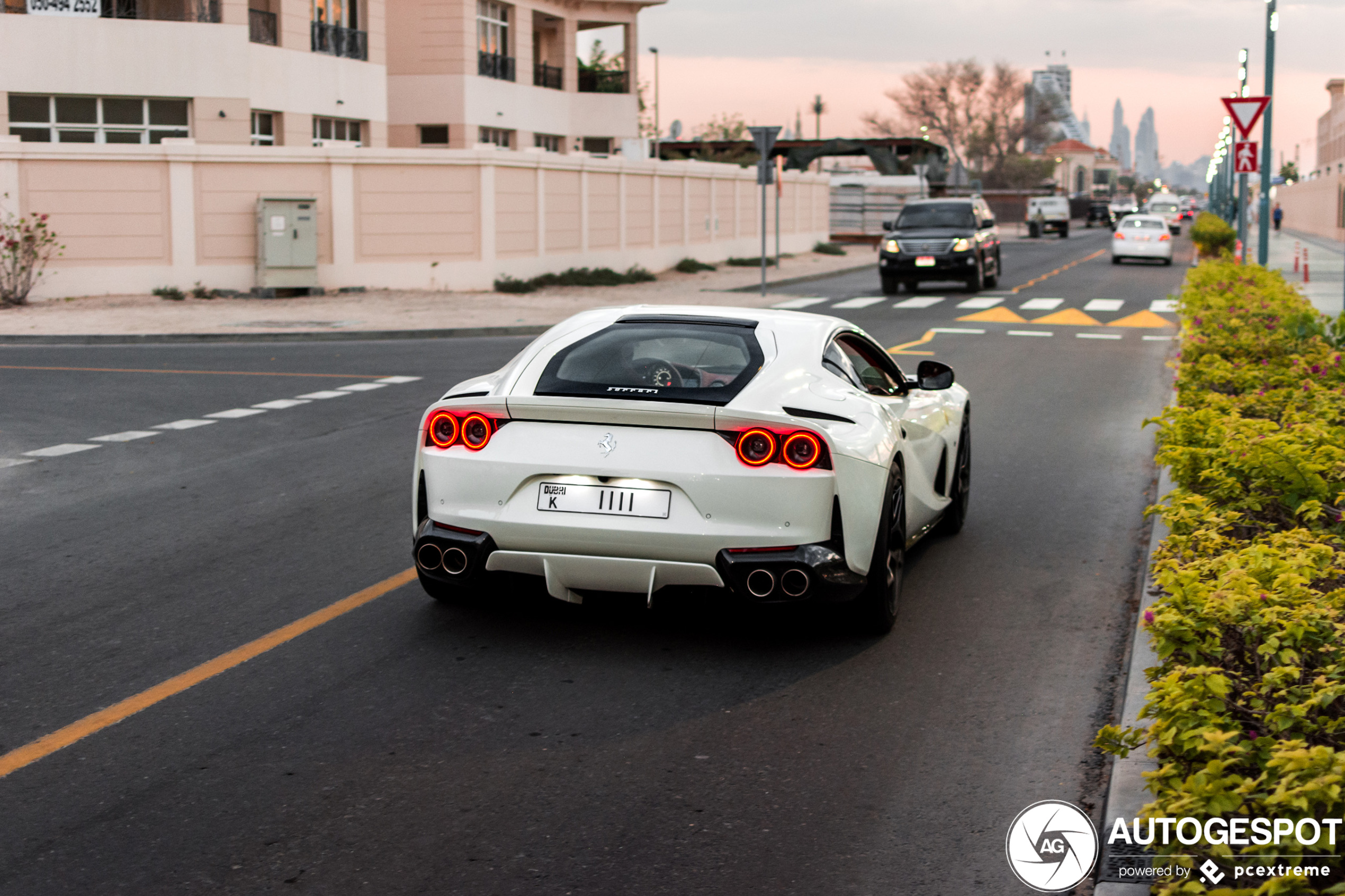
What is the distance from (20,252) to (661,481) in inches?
877

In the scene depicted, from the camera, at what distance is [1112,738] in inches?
156

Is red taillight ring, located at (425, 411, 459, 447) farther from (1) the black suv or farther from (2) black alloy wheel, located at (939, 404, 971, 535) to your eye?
(1) the black suv

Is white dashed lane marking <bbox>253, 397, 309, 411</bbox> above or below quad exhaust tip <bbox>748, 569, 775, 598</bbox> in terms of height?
below

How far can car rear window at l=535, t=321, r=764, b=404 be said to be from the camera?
605cm

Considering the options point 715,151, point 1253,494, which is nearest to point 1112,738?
point 1253,494

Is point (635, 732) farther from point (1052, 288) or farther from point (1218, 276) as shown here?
point (1052, 288)

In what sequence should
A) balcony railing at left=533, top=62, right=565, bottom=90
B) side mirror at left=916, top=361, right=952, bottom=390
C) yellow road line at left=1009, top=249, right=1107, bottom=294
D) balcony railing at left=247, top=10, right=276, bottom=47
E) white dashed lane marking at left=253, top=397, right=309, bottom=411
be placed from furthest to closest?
balcony railing at left=533, top=62, right=565, bottom=90 < balcony railing at left=247, top=10, right=276, bottom=47 < yellow road line at left=1009, top=249, right=1107, bottom=294 < white dashed lane marking at left=253, top=397, right=309, bottom=411 < side mirror at left=916, top=361, right=952, bottom=390

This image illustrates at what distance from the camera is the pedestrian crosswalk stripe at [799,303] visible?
2827 cm

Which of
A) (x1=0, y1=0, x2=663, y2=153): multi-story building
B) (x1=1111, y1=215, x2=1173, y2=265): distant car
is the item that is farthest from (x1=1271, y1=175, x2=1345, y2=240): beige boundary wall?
(x1=0, y1=0, x2=663, y2=153): multi-story building

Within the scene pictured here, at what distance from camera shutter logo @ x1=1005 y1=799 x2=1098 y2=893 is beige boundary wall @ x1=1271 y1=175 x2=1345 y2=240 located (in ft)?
241

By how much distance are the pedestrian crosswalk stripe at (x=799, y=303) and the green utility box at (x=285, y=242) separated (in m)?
8.46

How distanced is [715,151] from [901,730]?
66.1m

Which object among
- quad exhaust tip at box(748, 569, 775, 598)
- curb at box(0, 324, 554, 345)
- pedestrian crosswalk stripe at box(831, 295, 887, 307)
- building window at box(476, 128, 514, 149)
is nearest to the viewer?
quad exhaust tip at box(748, 569, 775, 598)

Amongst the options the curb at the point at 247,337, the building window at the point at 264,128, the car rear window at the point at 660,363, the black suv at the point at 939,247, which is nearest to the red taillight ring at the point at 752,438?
the car rear window at the point at 660,363
